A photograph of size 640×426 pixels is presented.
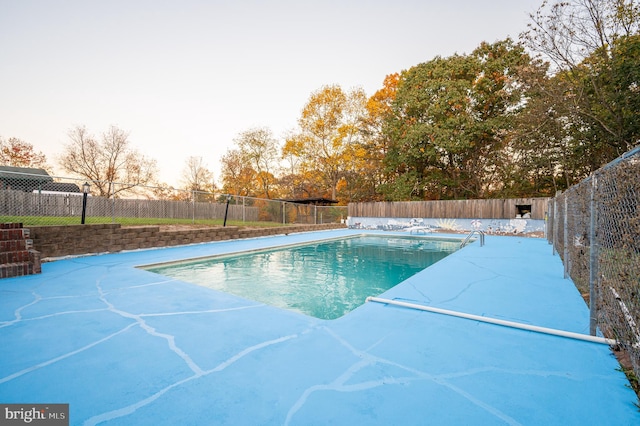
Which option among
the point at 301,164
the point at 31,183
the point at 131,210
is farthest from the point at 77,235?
the point at 301,164

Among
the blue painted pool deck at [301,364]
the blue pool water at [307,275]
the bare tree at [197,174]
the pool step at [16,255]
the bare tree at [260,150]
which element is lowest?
the blue pool water at [307,275]

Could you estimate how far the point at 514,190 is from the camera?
64.1 ft

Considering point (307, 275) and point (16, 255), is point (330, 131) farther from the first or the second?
point (16, 255)

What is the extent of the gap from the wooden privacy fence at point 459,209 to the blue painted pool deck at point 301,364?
46.0 ft

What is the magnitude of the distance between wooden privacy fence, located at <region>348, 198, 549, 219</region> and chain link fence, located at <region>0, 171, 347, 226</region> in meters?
4.53

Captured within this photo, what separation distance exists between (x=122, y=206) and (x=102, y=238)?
17.8ft

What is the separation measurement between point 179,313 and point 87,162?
2978cm

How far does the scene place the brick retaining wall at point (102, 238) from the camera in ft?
21.6

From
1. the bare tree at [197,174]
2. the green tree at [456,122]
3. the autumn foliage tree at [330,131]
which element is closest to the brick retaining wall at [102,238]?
the green tree at [456,122]

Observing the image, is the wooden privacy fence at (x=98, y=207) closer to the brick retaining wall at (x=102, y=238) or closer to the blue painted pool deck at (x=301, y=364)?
the brick retaining wall at (x=102, y=238)

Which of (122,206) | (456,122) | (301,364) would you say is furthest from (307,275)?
(456,122)

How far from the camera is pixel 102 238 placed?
303 inches

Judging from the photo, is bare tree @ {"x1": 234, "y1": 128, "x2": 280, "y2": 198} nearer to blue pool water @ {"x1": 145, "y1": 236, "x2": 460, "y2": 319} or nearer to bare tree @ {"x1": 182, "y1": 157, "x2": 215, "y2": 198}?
bare tree @ {"x1": 182, "y1": 157, "x2": 215, "y2": 198}

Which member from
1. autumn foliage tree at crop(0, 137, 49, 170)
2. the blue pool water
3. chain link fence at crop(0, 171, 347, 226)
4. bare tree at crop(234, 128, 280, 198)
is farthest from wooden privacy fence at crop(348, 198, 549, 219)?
autumn foliage tree at crop(0, 137, 49, 170)
